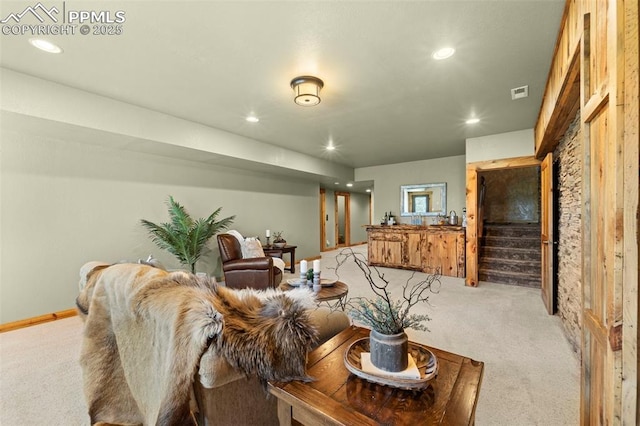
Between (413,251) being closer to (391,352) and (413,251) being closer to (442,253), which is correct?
(442,253)

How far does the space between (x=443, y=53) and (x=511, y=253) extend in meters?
4.16

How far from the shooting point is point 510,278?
14.6ft

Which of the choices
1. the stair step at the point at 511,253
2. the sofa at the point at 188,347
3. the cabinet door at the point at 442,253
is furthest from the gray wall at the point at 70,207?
the stair step at the point at 511,253

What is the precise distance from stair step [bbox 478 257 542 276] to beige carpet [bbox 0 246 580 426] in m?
0.99

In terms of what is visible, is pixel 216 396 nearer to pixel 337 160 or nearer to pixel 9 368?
pixel 9 368

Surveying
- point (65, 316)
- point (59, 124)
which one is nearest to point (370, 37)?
point (59, 124)

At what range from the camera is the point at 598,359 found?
101 centimetres

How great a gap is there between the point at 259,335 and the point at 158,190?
392cm

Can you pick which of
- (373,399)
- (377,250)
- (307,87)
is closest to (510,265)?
(377,250)

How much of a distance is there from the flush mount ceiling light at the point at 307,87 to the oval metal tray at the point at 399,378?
2141 millimetres

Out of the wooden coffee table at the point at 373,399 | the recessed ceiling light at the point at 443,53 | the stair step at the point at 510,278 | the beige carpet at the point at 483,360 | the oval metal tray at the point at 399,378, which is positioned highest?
the recessed ceiling light at the point at 443,53

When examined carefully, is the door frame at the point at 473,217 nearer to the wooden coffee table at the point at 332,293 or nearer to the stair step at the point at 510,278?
the stair step at the point at 510,278

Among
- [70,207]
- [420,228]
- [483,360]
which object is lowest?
[483,360]

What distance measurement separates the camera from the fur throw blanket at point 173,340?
3.27 ft
